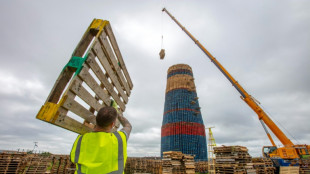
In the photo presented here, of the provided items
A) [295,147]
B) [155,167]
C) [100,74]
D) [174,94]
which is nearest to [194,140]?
[174,94]

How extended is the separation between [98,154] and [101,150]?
0.16ft

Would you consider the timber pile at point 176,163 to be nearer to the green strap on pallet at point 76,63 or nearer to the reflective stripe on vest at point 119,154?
the reflective stripe on vest at point 119,154

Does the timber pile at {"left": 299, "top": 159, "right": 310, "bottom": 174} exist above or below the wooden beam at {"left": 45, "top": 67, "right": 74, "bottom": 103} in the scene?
below

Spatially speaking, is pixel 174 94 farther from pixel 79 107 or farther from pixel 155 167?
pixel 79 107

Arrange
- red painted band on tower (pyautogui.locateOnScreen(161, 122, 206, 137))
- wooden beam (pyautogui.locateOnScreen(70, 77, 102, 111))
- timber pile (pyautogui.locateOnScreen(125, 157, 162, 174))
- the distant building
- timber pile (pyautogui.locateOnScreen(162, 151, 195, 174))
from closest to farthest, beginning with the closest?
wooden beam (pyautogui.locateOnScreen(70, 77, 102, 111)) → timber pile (pyautogui.locateOnScreen(162, 151, 195, 174)) → timber pile (pyautogui.locateOnScreen(125, 157, 162, 174)) → the distant building → red painted band on tower (pyautogui.locateOnScreen(161, 122, 206, 137))

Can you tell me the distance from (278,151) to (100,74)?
2334 cm

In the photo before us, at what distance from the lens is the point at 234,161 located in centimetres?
1105

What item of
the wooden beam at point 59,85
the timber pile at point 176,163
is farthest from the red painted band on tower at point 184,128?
the wooden beam at point 59,85

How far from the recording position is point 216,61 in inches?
981

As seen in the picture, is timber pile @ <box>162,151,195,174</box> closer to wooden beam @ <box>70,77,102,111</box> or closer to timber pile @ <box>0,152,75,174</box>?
timber pile @ <box>0,152,75,174</box>

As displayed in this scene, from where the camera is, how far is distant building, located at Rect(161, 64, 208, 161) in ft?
99.5

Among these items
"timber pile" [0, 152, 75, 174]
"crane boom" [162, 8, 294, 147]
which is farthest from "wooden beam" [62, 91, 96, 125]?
"crane boom" [162, 8, 294, 147]

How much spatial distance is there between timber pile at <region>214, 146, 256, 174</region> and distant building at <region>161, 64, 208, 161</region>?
19.1m

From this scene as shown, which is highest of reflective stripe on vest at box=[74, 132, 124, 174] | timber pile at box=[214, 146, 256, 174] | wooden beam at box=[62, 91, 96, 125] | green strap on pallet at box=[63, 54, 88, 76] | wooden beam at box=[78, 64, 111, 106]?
green strap on pallet at box=[63, 54, 88, 76]
